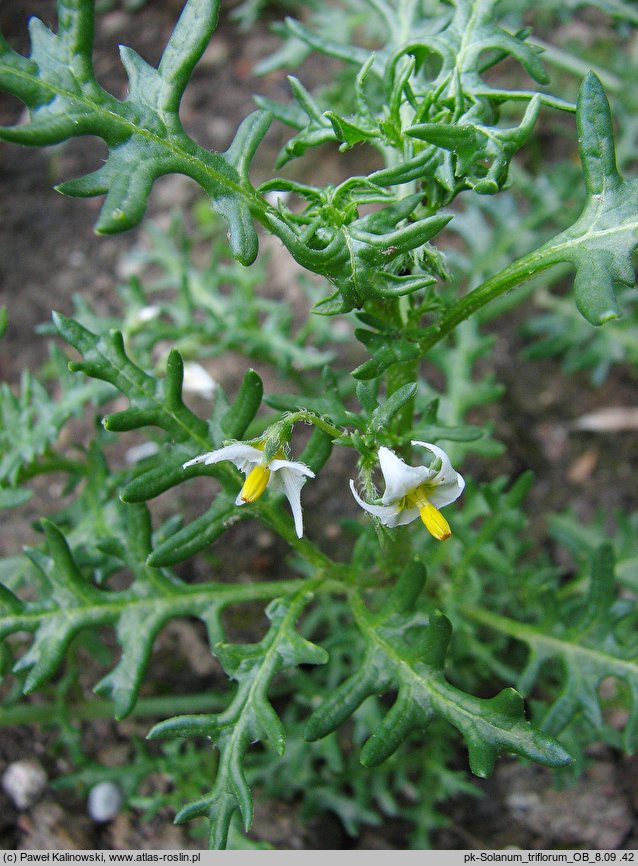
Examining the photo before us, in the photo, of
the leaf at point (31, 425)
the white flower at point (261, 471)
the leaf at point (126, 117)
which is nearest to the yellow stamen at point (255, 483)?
the white flower at point (261, 471)

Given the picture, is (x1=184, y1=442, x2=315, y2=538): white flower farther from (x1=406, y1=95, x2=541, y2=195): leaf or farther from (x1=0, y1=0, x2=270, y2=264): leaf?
(x1=406, y1=95, x2=541, y2=195): leaf

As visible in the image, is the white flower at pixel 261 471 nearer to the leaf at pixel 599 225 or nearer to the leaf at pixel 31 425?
the leaf at pixel 599 225

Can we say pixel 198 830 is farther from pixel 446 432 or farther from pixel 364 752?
pixel 446 432

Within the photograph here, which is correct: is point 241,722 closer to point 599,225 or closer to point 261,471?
point 261,471

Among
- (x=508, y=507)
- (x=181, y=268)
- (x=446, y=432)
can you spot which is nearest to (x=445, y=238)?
(x=181, y=268)

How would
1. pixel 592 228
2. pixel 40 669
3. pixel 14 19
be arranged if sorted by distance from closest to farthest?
pixel 592 228 → pixel 40 669 → pixel 14 19

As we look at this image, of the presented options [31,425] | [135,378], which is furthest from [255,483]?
[31,425]
